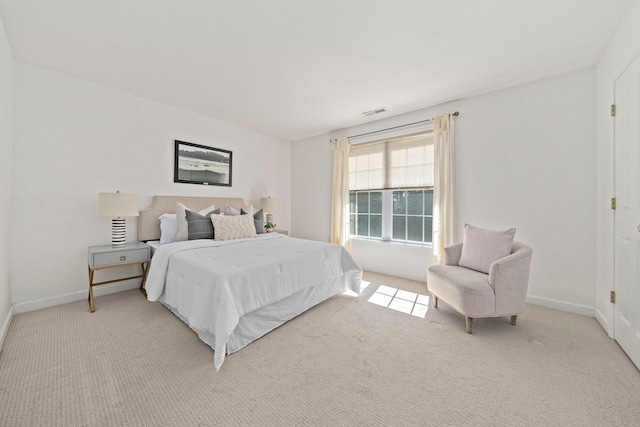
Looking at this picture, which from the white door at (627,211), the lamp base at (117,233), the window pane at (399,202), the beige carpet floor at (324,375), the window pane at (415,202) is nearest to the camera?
the beige carpet floor at (324,375)

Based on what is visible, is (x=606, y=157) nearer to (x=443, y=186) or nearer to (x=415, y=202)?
(x=443, y=186)

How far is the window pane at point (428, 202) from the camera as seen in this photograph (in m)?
3.81

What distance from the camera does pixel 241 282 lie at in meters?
2.00

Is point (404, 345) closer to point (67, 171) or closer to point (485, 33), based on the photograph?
point (485, 33)

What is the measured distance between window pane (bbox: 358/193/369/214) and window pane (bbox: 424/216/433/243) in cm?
109

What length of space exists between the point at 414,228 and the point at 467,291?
1.81 m

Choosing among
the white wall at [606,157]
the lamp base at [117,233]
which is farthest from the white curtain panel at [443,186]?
the lamp base at [117,233]

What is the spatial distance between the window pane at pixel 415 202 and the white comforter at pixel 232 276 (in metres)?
1.57

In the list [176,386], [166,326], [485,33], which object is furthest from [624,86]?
[166,326]

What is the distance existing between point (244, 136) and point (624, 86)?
4.80 m

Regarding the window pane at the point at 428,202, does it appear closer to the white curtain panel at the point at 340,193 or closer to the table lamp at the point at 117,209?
the white curtain panel at the point at 340,193

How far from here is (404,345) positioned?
6.81ft

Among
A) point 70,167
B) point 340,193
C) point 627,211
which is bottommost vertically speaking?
point 627,211

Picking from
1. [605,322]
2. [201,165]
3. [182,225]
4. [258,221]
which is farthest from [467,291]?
[201,165]
